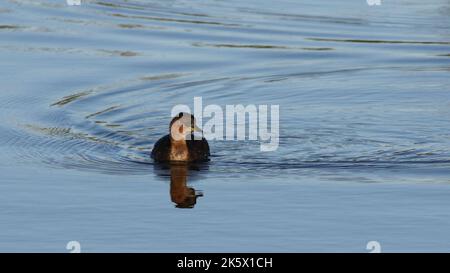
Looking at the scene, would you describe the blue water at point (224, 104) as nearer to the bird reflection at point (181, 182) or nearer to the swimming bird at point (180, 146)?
the bird reflection at point (181, 182)

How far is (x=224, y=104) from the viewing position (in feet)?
57.7

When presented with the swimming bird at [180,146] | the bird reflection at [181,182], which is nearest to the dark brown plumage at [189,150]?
the swimming bird at [180,146]

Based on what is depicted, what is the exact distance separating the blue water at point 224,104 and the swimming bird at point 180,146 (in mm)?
168

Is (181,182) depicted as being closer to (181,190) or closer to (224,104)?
(181,190)

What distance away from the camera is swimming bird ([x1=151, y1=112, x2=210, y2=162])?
1467cm

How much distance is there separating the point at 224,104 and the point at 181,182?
12.7ft

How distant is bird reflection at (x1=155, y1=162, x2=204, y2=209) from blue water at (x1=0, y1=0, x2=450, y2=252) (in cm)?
6

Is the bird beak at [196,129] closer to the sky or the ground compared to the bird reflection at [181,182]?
closer to the sky

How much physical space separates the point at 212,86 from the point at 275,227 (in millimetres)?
7199

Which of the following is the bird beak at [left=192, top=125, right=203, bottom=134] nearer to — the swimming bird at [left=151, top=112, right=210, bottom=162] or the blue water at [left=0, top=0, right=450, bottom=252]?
the swimming bird at [left=151, top=112, right=210, bottom=162]

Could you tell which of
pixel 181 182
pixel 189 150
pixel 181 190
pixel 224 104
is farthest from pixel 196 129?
pixel 224 104

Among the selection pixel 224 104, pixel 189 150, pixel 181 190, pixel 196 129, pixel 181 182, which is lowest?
pixel 181 190

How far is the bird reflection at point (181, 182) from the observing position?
1278 centimetres
